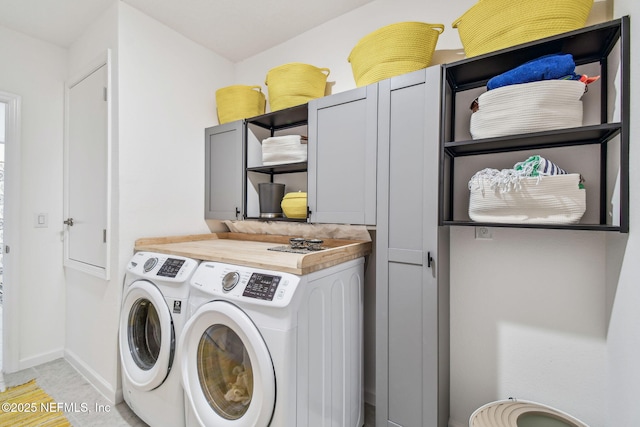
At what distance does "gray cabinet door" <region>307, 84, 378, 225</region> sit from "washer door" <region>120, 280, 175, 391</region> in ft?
3.34

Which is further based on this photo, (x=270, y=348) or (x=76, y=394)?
(x=76, y=394)

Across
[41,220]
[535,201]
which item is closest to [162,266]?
[41,220]

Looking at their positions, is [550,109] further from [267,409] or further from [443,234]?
[267,409]

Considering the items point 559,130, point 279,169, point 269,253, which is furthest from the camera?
point 279,169

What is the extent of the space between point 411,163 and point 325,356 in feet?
3.40

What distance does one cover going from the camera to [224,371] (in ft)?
4.77

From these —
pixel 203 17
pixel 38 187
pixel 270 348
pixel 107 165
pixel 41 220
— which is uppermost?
pixel 203 17

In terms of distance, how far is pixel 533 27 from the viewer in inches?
46.5

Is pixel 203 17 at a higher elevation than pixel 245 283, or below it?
higher

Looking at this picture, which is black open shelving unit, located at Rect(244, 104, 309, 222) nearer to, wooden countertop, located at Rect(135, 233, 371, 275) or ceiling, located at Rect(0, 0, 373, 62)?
wooden countertop, located at Rect(135, 233, 371, 275)

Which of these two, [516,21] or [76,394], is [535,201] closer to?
[516,21]

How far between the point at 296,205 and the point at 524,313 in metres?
1.39

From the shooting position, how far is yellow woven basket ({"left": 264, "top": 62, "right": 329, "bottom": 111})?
188cm

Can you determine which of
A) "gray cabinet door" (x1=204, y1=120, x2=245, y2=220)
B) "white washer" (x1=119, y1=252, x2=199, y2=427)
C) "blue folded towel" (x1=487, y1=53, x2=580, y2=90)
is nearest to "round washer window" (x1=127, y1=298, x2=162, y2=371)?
"white washer" (x1=119, y1=252, x2=199, y2=427)
